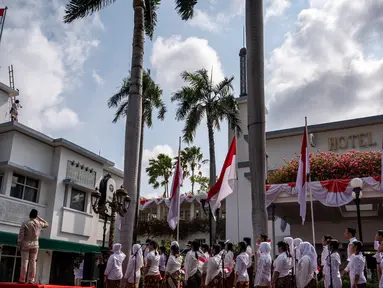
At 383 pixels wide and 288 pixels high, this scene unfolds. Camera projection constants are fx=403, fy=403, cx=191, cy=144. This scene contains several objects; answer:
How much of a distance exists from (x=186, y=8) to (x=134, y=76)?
13.7ft

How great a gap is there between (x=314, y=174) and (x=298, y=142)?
22.9 feet

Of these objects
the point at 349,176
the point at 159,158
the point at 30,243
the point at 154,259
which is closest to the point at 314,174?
the point at 349,176

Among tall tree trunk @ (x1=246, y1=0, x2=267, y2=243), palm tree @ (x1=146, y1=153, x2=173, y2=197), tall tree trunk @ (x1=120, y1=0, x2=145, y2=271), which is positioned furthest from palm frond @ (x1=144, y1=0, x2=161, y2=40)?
palm tree @ (x1=146, y1=153, x2=173, y2=197)

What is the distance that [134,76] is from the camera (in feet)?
51.0

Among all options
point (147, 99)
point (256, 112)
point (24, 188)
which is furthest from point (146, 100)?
point (256, 112)

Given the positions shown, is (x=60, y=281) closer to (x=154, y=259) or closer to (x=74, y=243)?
(x=74, y=243)

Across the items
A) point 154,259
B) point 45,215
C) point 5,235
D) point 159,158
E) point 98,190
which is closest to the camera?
point 154,259

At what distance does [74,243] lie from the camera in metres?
25.4

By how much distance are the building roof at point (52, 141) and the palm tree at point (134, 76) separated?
9.33 metres

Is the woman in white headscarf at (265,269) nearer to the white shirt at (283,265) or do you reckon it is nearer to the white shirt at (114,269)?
the white shirt at (283,265)

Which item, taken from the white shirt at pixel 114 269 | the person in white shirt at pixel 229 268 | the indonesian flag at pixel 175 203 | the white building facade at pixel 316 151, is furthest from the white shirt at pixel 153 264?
the white building facade at pixel 316 151

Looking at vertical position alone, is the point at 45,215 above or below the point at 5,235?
above

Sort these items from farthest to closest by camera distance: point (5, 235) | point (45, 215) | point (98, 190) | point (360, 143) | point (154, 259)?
1. point (45, 215)
2. point (360, 143)
3. point (5, 235)
4. point (98, 190)
5. point (154, 259)

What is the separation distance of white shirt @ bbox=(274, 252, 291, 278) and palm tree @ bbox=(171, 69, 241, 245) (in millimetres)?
18364
